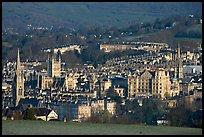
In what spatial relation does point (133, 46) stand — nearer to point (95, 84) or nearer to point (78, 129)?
point (95, 84)

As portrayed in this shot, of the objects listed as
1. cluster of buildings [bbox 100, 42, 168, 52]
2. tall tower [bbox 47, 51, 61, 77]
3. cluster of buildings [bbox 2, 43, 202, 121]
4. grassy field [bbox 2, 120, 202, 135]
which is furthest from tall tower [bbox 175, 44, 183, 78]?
grassy field [bbox 2, 120, 202, 135]

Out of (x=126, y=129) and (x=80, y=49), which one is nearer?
(x=126, y=129)

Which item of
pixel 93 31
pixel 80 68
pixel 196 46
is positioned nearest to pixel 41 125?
pixel 80 68

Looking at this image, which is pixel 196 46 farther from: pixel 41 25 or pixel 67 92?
pixel 41 25

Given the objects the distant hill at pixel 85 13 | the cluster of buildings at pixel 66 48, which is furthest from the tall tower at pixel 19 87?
the distant hill at pixel 85 13

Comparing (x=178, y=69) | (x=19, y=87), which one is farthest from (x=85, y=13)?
(x=19, y=87)

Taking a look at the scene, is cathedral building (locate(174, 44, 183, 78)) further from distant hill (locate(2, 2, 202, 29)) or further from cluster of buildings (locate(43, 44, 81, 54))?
distant hill (locate(2, 2, 202, 29))
